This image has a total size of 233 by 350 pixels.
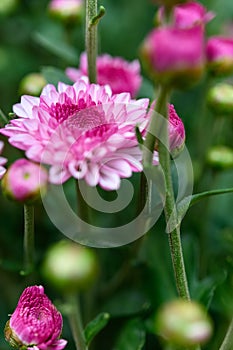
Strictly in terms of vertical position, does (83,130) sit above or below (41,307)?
above

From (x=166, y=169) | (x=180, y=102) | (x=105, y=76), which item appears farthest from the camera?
(x=180, y=102)

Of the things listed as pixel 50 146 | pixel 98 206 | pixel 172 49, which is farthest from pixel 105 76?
pixel 172 49

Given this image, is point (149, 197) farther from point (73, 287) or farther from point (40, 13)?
point (40, 13)

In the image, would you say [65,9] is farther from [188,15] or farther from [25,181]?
[25,181]

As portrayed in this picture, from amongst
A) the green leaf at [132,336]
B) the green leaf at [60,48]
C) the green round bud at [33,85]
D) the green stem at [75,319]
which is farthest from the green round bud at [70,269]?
the green leaf at [60,48]

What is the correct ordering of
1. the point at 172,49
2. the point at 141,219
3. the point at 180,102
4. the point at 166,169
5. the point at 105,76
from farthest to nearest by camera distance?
the point at 180,102 < the point at 105,76 < the point at 141,219 < the point at 166,169 < the point at 172,49

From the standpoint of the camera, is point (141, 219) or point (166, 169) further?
point (141, 219)

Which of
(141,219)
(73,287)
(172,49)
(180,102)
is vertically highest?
(172,49)

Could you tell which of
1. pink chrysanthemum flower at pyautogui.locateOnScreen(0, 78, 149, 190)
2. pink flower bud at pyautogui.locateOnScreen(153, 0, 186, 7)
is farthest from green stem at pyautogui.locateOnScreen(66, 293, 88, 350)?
pink flower bud at pyautogui.locateOnScreen(153, 0, 186, 7)
